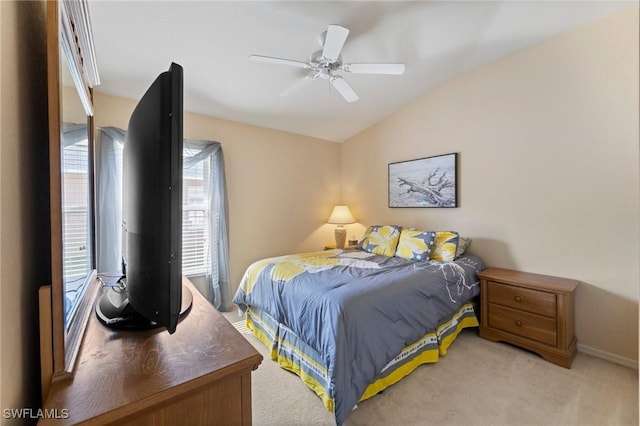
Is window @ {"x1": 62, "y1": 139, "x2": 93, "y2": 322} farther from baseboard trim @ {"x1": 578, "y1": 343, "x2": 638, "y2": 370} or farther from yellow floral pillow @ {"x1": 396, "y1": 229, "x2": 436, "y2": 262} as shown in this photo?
baseboard trim @ {"x1": 578, "y1": 343, "x2": 638, "y2": 370}

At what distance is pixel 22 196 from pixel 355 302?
154 cm

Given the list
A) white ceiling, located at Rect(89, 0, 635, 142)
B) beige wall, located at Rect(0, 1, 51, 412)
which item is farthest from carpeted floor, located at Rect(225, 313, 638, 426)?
white ceiling, located at Rect(89, 0, 635, 142)

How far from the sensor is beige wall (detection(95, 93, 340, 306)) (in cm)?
337

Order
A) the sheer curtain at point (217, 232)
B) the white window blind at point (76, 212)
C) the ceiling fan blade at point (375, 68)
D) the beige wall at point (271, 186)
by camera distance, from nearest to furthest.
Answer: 1. the white window blind at point (76, 212)
2. the ceiling fan blade at point (375, 68)
3. the sheer curtain at point (217, 232)
4. the beige wall at point (271, 186)

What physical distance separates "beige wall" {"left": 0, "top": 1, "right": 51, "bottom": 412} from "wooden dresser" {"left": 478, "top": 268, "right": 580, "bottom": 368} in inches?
115

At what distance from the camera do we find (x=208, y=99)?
2873mm

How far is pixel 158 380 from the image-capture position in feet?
2.10

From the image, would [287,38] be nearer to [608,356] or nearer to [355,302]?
[355,302]

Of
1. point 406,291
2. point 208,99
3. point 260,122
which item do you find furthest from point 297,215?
point 406,291

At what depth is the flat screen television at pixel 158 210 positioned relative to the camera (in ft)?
2.31

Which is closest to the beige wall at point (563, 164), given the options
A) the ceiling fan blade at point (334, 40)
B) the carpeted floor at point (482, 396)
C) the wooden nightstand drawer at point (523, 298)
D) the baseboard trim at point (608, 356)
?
the baseboard trim at point (608, 356)

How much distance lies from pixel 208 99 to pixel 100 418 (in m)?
2.93

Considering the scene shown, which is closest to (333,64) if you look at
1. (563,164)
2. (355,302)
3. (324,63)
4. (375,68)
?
(324,63)

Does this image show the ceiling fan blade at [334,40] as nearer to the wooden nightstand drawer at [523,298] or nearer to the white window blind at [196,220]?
the white window blind at [196,220]
